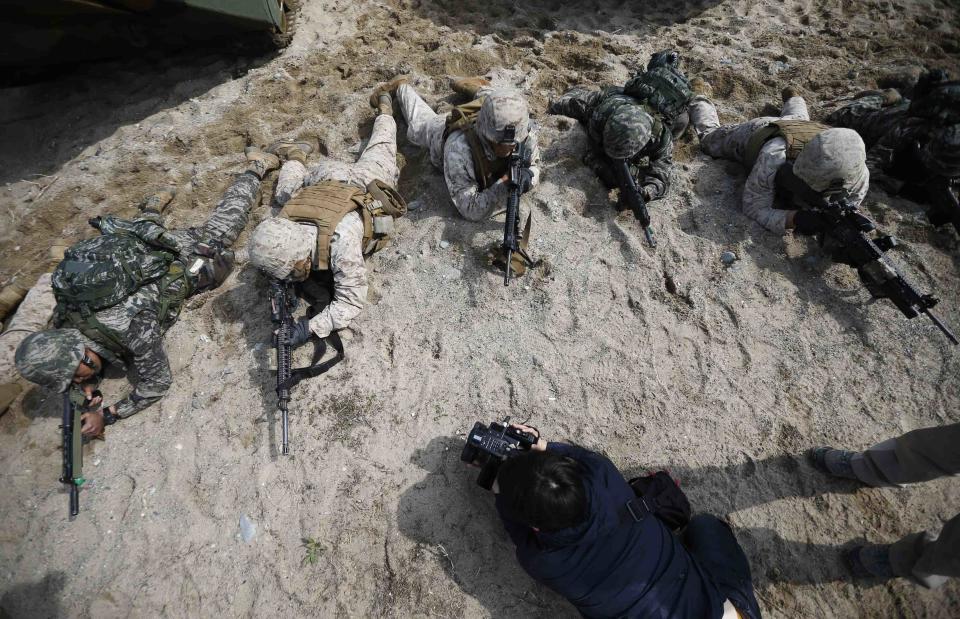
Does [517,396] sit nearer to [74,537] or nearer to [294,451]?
[294,451]

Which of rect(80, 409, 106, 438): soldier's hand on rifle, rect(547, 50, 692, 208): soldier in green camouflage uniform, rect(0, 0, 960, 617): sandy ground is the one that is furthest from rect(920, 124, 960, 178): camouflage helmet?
rect(80, 409, 106, 438): soldier's hand on rifle

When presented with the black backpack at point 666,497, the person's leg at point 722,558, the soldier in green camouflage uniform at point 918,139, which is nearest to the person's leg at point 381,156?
the black backpack at point 666,497

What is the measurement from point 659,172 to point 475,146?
1.89 meters

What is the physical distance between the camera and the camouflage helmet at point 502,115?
370 centimetres

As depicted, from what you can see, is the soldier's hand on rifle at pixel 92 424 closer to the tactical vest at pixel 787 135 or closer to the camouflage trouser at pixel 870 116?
the tactical vest at pixel 787 135

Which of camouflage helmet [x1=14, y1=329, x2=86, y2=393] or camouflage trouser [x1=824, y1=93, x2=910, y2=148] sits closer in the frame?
camouflage helmet [x1=14, y1=329, x2=86, y2=393]

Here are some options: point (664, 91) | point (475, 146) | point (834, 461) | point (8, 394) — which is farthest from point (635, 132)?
point (8, 394)

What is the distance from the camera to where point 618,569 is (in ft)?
7.45

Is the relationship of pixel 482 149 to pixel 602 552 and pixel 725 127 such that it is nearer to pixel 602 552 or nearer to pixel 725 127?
pixel 725 127

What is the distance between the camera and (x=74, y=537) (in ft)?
10.3

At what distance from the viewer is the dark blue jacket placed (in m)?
2.25

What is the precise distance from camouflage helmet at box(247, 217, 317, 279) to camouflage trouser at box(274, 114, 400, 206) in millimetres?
896

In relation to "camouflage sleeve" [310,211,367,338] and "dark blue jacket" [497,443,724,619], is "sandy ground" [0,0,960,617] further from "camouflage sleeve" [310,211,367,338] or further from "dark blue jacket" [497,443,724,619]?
"dark blue jacket" [497,443,724,619]

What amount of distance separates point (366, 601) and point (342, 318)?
2083 millimetres
